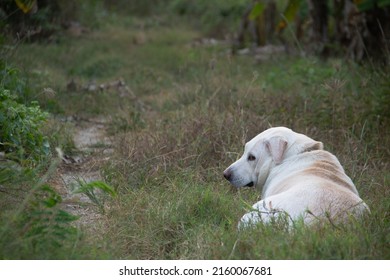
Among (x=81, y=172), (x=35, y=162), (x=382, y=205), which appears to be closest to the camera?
(x=382, y=205)

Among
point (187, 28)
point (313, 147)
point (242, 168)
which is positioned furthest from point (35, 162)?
point (187, 28)

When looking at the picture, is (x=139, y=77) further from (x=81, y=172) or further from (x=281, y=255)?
(x=281, y=255)

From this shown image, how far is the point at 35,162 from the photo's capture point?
610cm

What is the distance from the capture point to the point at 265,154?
5.75 m

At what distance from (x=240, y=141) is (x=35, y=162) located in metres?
2.19

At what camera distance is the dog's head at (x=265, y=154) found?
569 centimetres

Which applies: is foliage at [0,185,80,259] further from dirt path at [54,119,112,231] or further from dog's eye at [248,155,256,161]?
dog's eye at [248,155,256,161]

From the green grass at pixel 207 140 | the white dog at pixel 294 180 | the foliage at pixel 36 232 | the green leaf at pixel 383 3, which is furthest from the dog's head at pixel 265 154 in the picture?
the green leaf at pixel 383 3

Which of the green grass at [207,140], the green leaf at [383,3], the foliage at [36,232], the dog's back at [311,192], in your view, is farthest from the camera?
the green leaf at [383,3]

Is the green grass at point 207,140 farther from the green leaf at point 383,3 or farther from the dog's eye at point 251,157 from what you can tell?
the green leaf at point 383,3

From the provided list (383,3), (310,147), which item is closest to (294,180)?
(310,147)

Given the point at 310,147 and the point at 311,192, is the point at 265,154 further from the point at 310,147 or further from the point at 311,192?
the point at 311,192

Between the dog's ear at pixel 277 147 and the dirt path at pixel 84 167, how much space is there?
1.52 meters

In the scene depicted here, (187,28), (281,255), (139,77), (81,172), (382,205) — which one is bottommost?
(187,28)
